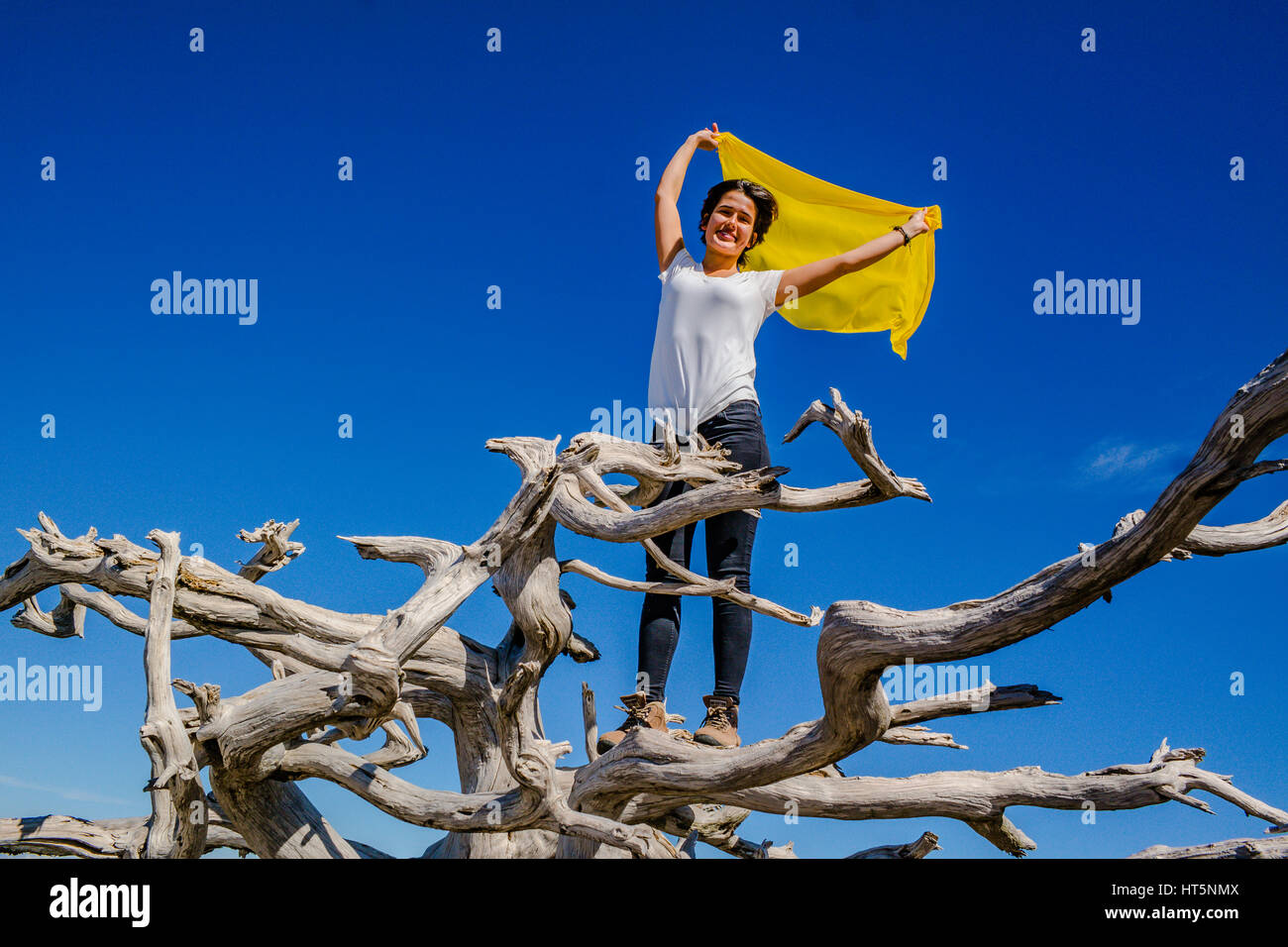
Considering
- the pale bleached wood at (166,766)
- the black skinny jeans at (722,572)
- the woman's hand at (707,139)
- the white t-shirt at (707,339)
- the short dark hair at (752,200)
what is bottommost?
the pale bleached wood at (166,766)

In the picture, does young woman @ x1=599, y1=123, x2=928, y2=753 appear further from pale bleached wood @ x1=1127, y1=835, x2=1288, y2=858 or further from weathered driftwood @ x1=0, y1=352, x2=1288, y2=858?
pale bleached wood @ x1=1127, y1=835, x2=1288, y2=858

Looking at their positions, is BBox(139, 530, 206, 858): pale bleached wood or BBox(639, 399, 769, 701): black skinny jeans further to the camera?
BBox(639, 399, 769, 701): black skinny jeans

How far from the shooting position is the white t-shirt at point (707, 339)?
5840mm

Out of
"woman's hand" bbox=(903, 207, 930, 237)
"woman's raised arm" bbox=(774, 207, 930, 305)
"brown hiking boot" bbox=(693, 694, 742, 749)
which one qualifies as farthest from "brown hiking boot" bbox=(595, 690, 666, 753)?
"woman's hand" bbox=(903, 207, 930, 237)

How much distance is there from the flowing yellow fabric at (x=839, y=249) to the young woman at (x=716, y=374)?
1.14 meters

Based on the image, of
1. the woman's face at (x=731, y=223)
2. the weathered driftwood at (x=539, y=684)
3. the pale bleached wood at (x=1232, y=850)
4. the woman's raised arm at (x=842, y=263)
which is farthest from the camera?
the woman's face at (x=731, y=223)

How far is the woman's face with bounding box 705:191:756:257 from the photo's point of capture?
20.0 feet

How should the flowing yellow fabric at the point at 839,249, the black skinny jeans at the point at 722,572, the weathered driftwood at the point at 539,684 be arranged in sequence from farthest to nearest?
the flowing yellow fabric at the point at 839,249 < the black skinny jeans at the point at 722,572 < the weathered driftwood at the point at 539,684

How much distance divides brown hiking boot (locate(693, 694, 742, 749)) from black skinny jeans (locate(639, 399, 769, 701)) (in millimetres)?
50

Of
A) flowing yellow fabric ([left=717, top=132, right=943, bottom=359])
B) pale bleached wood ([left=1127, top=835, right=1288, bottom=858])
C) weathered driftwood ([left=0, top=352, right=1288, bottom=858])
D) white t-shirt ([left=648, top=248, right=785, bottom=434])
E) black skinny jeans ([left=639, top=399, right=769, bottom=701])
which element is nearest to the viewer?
weathered driftwood ([left=0, top=352, right=1288, bottom=858])

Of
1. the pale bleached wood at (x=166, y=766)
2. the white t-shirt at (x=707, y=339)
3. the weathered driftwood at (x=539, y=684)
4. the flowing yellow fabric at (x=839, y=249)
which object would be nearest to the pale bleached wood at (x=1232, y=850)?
the weathered driftwood at (x=539, y=684)

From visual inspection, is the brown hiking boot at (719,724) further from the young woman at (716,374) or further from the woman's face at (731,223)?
the woman's face at (731,223)

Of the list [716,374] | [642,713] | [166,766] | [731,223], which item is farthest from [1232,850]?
[166,766]
